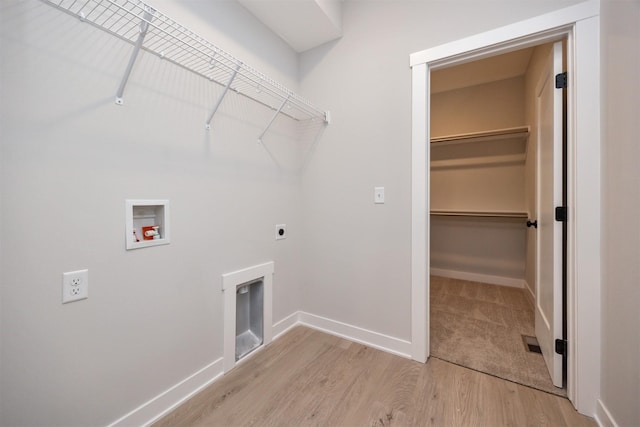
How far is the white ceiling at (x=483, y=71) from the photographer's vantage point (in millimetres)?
2797

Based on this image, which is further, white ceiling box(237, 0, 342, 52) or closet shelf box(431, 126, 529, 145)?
closet shelf box(431, 126, 529, 145)

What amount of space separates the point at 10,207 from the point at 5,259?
18cm

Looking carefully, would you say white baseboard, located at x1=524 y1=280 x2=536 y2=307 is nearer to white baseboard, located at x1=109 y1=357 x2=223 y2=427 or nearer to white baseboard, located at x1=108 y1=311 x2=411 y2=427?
white baseboard, located at x1=108 y1=311 x2=411 y2=427

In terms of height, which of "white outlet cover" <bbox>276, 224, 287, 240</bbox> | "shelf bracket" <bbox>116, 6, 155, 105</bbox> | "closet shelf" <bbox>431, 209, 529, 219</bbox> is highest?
"shelf bracket" <bbox>116, 6, 155, 105</bbox>

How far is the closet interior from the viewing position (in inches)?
106

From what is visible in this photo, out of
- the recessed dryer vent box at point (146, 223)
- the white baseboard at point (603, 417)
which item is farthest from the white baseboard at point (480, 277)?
the recessed dryer vent box at point (146, 223)

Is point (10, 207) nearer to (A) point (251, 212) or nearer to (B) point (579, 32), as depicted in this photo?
(A) point (251, 212)

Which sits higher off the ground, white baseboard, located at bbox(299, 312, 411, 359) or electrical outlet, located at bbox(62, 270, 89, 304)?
electrical outlet, located at bbox(62, 270, 89, 304)

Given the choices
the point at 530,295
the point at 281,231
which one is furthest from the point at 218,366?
the point at 530,295

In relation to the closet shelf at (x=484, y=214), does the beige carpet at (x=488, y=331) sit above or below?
below

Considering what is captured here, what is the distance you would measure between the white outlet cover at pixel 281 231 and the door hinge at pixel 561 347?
72.1 inches

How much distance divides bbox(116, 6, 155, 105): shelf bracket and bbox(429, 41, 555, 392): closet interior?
271 centimetres

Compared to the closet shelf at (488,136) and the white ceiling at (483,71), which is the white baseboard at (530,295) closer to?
the closet shelf at (488,136)

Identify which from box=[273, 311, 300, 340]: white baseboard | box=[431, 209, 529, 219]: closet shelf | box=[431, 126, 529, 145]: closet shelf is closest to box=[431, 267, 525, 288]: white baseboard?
box=[431, 209, 529, 219]: closet shelf
